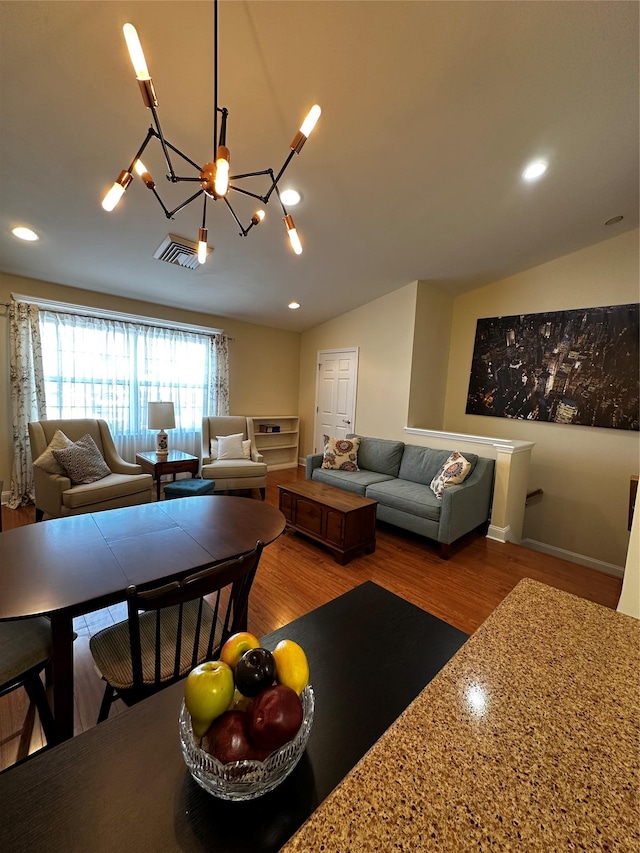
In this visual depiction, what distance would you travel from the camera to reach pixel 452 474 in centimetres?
320

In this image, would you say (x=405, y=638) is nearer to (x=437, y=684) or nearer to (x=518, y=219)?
(x=437, y=684)

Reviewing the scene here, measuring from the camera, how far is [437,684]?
2.09ft

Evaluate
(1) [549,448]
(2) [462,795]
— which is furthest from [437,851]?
(1) [549,448]

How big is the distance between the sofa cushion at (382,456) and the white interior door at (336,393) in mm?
976

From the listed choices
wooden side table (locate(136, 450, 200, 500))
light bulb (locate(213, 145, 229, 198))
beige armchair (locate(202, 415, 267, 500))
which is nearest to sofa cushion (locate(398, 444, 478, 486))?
beige armchair (locate(202, 415, 267, 500))

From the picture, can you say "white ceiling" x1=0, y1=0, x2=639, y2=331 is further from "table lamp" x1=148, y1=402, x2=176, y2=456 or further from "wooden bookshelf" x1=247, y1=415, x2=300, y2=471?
"wooden bookshelf" x1=247, y1=415, x2=300, y2=471

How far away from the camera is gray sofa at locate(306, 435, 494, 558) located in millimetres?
2998

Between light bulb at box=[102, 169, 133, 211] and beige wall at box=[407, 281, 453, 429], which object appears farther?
beige wall at box=[407, 281, 453, 429]

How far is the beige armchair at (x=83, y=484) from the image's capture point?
9.70ft

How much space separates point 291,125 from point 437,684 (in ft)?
8.81

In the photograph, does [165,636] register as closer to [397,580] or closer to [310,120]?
[397,580]

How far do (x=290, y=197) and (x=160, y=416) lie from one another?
2.71 metres

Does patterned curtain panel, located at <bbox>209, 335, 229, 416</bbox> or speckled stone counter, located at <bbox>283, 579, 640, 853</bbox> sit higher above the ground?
patterned curtain panel, located at <bbox>209, 335, 229, 416</bbox>

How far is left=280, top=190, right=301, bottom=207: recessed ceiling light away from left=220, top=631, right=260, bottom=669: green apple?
287 centimetres
